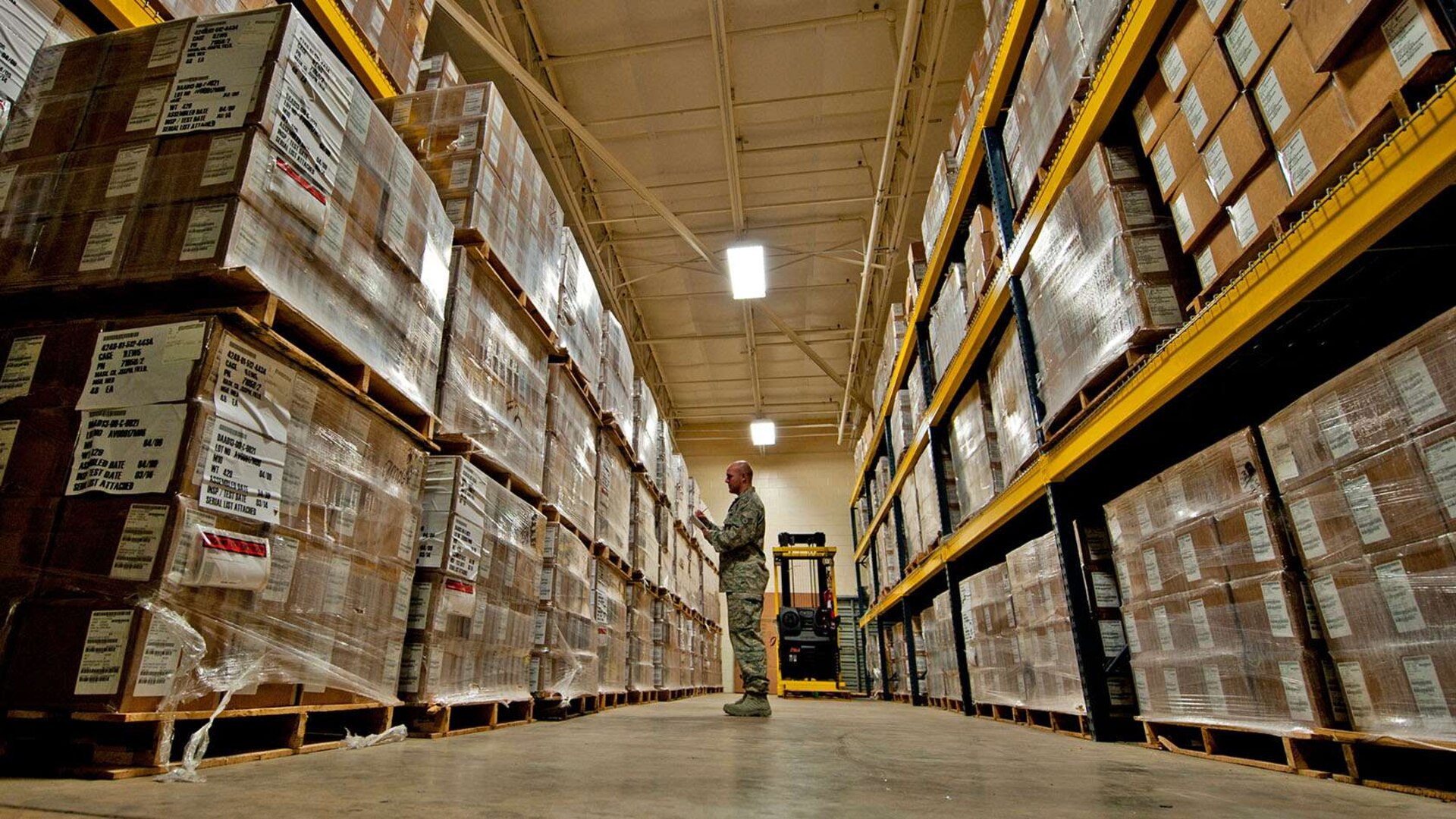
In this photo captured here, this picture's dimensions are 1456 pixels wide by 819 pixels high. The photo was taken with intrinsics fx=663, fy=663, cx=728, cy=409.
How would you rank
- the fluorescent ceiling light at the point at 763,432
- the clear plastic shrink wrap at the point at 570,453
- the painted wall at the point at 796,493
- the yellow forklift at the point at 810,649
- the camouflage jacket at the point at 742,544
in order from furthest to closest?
the painted wall at the point at 796,493 < the fluorescent ceiling light at the point at 763,432 < the yellow forklift at the point at 810,649 < the camouflage jacket at the point at 742,544 < the clear plastic shrink wrap at the point at 570,453

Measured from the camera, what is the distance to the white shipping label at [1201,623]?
7.94 ft

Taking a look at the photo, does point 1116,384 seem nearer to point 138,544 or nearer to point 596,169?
point 138,544

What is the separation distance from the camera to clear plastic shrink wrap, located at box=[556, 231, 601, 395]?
16.0 feet

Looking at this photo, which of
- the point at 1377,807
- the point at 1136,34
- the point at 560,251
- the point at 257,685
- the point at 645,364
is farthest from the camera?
the point at 645,364

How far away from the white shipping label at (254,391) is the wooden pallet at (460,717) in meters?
1.40

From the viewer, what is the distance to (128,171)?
2.14 meters

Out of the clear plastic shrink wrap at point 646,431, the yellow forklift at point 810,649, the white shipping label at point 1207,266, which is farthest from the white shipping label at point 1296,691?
the yellow forklift at point 810,649

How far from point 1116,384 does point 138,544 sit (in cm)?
333

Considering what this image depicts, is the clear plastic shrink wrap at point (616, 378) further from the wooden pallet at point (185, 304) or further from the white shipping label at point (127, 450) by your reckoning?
the white shipping label at point (127, 450)

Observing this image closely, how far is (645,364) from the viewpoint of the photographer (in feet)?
44.7

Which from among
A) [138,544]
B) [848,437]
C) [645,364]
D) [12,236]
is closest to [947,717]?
[138,544]

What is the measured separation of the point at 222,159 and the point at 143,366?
2.28 feet

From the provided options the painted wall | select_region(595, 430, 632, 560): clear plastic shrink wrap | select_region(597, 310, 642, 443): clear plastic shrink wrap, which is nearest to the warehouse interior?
select_region(595, 430, 632, 560): clear plastic shrink wrap

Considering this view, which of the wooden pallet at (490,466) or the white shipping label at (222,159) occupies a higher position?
the white shipping label at (222,159)
